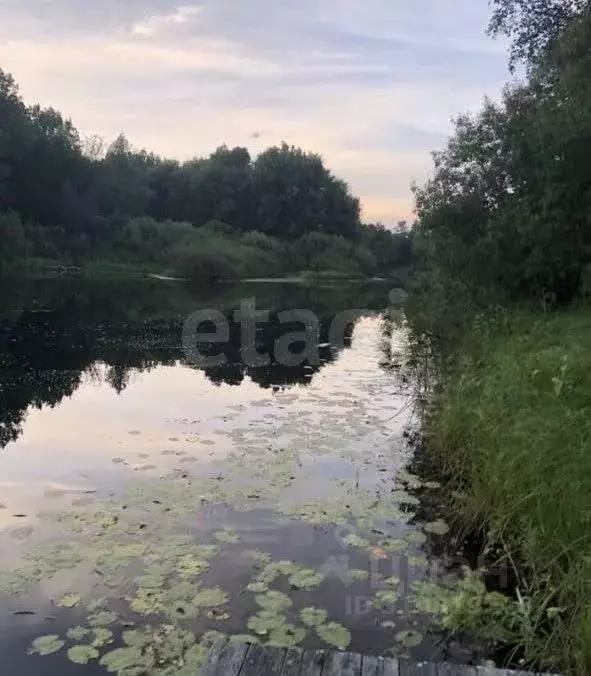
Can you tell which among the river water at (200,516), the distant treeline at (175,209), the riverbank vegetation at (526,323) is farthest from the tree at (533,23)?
the distant treeline at (175,209)

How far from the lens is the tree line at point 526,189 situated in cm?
1291

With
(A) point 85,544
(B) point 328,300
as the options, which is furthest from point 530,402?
(B) point 328,300

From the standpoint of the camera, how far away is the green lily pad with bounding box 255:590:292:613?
465cm

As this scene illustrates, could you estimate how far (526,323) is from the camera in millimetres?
11977

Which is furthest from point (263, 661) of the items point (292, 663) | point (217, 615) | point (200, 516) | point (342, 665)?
point (200, 516)

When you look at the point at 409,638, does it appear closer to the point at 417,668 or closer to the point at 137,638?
the point at 417,668

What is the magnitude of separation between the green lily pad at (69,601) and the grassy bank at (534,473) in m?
2.82

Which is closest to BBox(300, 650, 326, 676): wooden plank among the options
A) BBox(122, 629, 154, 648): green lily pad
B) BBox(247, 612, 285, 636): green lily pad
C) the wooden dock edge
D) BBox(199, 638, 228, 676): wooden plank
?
the wooden dock edge

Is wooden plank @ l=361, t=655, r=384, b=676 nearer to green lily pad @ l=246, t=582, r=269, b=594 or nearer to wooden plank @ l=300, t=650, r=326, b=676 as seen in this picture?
wooden plank @ l=300, t=650, r=326, b=676

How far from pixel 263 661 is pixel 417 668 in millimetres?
686

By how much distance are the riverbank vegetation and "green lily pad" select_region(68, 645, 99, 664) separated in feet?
8.19

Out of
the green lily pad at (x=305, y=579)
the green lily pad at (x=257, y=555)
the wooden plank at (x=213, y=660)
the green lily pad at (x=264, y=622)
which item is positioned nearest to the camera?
the wooden plank at (x=213, y=660)

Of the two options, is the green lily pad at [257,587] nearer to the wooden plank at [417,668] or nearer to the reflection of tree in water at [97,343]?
the wooden plank at [417,668]

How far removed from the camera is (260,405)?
11.1 meters
